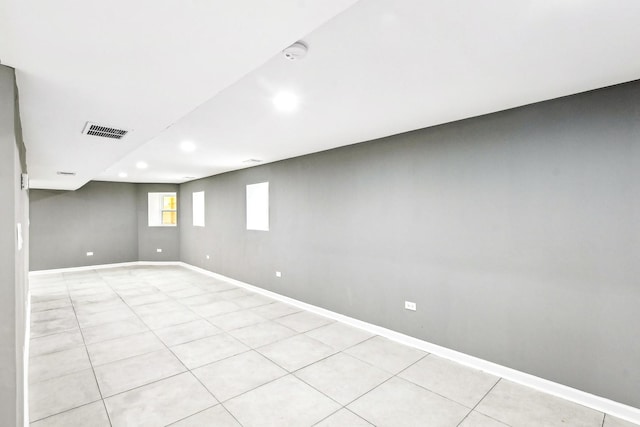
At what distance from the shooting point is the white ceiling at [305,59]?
118 centimetres

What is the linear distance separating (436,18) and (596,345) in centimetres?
269

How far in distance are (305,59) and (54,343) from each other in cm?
429

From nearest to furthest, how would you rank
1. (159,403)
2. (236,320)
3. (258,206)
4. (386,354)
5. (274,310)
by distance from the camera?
1. (159,403)
2. (386,354)
3. (236,320)
4. (274,310)
5. (258,206)

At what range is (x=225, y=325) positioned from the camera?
13.7 feet

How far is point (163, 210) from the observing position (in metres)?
9.21

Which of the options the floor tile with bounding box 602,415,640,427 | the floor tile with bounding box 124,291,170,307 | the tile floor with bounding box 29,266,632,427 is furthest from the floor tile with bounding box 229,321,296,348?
the floor tile with bounding box 602,415,640,427

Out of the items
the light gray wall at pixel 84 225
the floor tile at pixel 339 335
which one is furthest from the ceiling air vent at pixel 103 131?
the light gray wall at pixel 84 225

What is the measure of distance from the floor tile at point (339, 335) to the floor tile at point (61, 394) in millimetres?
2222

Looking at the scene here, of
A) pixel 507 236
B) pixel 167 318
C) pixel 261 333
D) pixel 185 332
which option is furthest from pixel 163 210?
pixel 507 236

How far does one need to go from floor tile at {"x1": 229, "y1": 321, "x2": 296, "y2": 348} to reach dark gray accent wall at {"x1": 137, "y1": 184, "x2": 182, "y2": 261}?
236 inches

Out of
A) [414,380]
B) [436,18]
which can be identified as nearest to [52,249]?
[414,380]

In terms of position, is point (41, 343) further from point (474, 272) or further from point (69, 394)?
point (474, 272)

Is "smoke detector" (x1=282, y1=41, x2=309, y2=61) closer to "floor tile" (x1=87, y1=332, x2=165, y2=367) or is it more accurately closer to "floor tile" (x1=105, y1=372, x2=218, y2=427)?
"floor tile" (x1=105, y1=372, x2=218, y2=427)

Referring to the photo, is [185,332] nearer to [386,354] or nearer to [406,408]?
[386,354]
